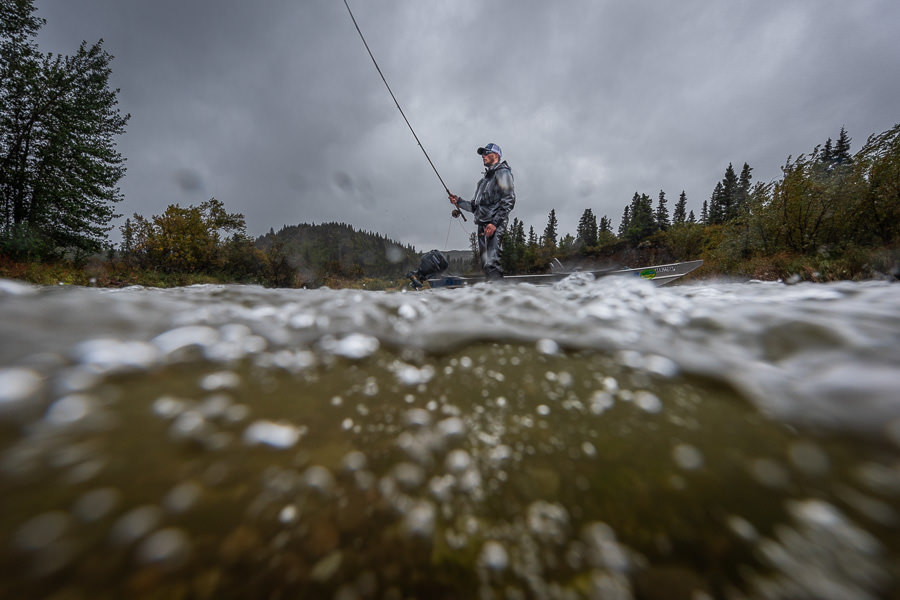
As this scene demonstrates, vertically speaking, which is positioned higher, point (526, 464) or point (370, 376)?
point (370, 376)

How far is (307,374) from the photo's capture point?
1.27 m

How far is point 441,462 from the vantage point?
0.91 metres

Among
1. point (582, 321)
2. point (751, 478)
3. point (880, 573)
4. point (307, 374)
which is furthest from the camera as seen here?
point (582, 321)

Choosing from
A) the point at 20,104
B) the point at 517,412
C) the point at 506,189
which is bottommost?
the point at 517,412

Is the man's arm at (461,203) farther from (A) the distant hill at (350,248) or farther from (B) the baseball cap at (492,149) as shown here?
(A) the distant hill at (350,248)

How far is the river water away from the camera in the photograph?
24.1 inches

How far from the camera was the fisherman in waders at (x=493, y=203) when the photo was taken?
245 inches

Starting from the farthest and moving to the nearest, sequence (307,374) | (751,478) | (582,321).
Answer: (582,321) → (307,374) → (751,478)

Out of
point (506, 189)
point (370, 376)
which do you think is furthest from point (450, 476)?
point (506, 189)

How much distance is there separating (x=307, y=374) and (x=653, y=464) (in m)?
1.29

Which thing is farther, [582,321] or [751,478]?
[582,321]

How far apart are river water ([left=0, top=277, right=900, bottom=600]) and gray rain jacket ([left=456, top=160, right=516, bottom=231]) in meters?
5.21

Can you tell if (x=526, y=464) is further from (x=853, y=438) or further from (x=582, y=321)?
(x=582, y=321)

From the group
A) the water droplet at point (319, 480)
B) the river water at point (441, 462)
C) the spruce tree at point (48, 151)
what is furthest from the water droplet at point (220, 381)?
the spruce tree at point (48, 151)
